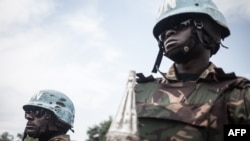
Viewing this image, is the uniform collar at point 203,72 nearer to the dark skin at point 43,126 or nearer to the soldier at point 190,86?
the soldier at point 190,86

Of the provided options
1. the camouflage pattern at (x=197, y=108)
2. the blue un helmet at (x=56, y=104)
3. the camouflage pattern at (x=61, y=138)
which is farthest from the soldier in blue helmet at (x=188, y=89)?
the blue un helmet at (x=56, y=104)

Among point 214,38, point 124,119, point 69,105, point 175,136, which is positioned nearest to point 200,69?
point 214,38

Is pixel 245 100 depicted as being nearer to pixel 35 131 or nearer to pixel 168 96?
pixel 168 96

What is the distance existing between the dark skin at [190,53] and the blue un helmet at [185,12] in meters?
0.15

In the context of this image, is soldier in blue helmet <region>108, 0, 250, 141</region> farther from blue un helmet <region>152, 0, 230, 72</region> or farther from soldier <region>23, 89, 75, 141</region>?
soldier <region>23, 89, 75, 141</region>

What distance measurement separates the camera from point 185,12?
9.14 feet

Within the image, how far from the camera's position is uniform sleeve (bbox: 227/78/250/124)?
227cm

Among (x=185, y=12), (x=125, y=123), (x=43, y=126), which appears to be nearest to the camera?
(x=125, y=123)

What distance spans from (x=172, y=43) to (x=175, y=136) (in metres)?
0.72

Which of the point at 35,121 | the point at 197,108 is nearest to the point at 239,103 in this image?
the point at 197,108

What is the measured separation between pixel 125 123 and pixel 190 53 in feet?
3.57

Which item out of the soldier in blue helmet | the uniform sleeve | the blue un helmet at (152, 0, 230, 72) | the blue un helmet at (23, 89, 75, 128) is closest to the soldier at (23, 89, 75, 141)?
the blue un helmet at (23, 89, 75, 128)

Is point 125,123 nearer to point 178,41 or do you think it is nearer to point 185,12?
point 178,41

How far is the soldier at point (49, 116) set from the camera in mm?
5375
